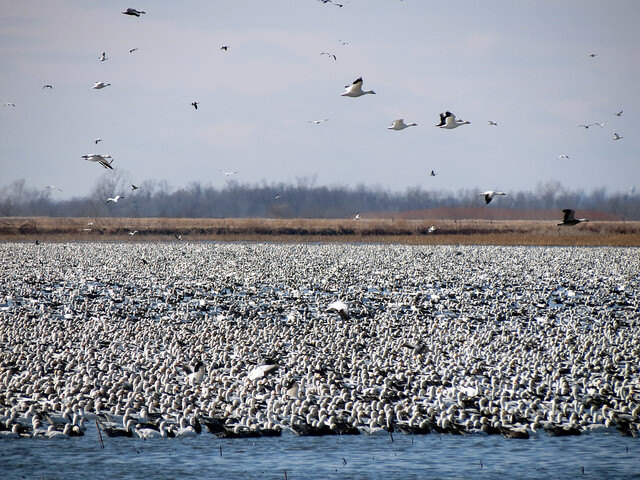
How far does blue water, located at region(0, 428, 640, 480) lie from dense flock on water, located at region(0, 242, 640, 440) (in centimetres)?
24

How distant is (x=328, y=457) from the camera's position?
33.1 feet

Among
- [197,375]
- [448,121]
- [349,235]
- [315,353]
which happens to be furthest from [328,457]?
[349,235]

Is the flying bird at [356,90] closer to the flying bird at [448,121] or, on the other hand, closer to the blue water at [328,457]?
the flying bird at [448,121]

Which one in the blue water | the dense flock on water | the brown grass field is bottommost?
the blue water

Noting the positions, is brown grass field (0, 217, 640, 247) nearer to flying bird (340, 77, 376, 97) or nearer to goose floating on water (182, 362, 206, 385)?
flying bird (340, 77, 376, 97)

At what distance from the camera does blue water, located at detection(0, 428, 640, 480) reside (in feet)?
31.3

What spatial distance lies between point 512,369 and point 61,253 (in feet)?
112

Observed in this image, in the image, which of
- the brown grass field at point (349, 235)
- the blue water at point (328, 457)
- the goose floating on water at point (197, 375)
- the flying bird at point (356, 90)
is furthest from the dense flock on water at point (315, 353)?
the brown grass field at point (349, 235)

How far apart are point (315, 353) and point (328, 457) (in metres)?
5.75

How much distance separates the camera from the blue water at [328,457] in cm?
955

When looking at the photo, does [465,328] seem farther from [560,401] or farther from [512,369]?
[560,401]

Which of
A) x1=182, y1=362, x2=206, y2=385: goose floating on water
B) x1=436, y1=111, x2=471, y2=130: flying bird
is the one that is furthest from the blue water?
x1=436, y1=111, x2=471, y2=130: flying bird

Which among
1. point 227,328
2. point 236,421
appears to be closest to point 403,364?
point 236,421

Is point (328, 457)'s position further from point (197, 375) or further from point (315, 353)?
point (315, 353)
